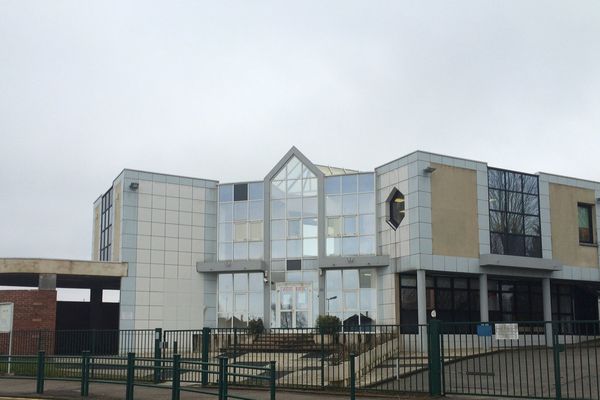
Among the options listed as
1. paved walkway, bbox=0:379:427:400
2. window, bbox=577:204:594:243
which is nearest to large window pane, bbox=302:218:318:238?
window, bbox=577:204:594:243

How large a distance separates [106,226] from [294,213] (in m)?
11.6

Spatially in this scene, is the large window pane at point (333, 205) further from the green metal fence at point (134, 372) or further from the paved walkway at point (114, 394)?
the paved walkway at point (114, 394)

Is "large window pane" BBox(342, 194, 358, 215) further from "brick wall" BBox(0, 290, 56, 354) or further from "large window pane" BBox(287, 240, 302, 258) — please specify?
"brick wall" BBox(0, 290, 56, 354)

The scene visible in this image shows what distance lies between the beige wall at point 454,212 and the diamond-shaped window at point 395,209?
175 centimetres

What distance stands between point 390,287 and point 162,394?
1807 cm

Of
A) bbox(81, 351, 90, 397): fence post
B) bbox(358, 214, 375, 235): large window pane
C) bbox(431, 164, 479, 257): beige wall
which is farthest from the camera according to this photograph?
bbox(358, 214, 375, 235): large window pane

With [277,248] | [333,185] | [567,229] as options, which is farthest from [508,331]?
[567,229]

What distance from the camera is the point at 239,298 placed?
3772 cm

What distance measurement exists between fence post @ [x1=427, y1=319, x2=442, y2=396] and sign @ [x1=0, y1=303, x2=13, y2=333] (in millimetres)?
15670

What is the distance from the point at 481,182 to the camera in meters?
34.3

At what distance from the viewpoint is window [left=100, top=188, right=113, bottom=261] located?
3969cm

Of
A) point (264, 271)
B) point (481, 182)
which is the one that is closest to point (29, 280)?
point (264, 271)

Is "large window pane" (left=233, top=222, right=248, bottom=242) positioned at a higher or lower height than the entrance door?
higher

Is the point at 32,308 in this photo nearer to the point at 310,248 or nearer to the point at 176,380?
the point at 310,248
